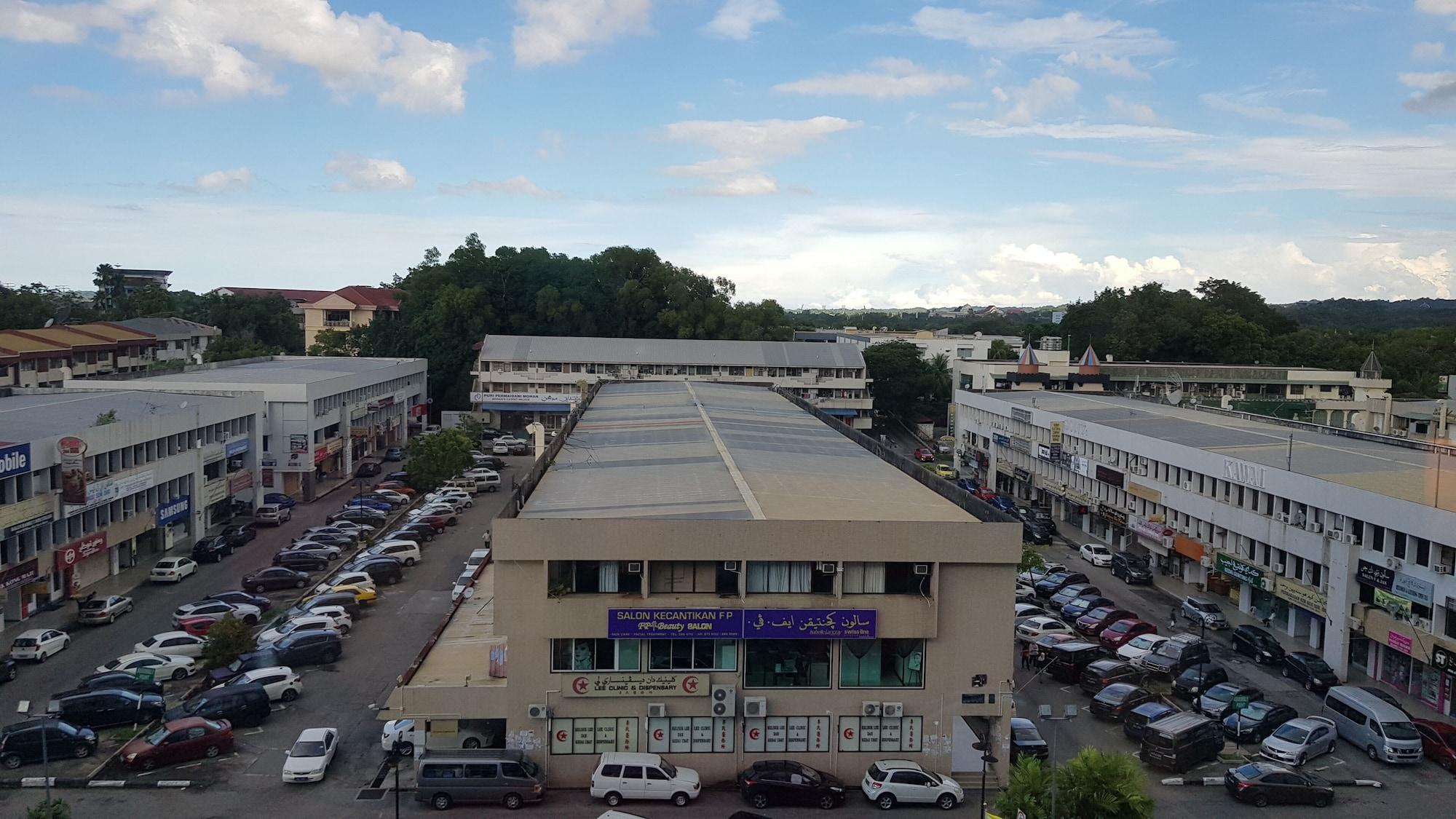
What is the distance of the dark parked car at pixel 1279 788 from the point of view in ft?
61.3

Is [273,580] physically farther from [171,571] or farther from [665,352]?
[665,352]

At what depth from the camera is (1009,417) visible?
51.0m

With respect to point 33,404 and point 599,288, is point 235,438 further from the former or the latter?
point 599,288

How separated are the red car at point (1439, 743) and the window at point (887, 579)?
10.6m

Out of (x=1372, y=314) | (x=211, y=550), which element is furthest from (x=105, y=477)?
(x=1372, y=314)

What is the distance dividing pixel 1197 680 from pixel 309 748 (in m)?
18.8

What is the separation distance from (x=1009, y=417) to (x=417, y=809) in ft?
127

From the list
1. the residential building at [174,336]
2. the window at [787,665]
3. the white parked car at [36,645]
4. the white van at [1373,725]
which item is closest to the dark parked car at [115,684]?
the white parked car at [36,645]

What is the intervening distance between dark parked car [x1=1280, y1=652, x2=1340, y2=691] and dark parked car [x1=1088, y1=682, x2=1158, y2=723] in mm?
4086

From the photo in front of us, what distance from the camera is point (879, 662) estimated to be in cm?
1877

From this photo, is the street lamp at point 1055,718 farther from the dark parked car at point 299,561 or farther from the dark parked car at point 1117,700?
the dark parked car at point 299,561

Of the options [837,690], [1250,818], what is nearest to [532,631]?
[837,690]

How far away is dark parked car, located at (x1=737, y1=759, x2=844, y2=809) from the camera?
1767 cm

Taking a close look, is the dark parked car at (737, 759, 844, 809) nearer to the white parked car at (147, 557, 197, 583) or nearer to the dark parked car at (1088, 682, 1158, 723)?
the dark parked car at (1088, 682, 1158, 723)
